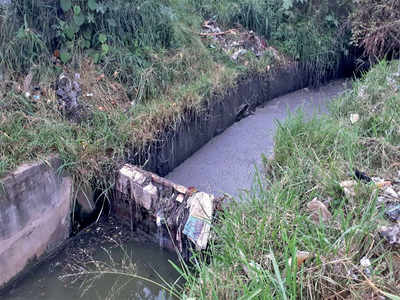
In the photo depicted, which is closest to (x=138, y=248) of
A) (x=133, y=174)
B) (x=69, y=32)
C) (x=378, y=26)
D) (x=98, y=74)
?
(x=133, y=174)

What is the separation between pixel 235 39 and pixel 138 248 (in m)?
3.52

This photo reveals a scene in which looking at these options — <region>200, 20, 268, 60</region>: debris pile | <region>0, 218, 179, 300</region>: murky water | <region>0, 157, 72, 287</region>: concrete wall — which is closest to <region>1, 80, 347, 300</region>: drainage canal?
<region>0, 218, 179, 300</region>: murky water

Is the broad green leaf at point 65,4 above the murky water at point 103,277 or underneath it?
above

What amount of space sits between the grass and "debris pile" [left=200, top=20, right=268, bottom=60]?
7.44 ft

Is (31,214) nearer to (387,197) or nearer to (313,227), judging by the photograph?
(313,227)

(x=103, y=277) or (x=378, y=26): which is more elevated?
(x=378, y=26)

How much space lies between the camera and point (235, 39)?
5625 mm

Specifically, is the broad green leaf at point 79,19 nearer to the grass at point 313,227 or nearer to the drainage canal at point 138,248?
the drainage canal at point 138,248

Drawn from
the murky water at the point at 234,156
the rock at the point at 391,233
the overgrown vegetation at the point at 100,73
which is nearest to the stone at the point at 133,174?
the overgrown vegetation at the point at 100,73

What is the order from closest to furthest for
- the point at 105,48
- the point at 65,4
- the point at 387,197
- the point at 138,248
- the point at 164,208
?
the point at 387,197
the point at 164,208
the point at 138,248
the point at 65,4
the point at 105,48

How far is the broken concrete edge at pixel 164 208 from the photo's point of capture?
2.73 m

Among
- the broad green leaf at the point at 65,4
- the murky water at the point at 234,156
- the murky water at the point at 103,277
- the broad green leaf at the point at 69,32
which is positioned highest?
the broad green leaf at the point at 65,4

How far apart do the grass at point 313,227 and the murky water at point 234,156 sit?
47 cm

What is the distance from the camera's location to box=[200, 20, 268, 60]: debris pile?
17.9 ft
